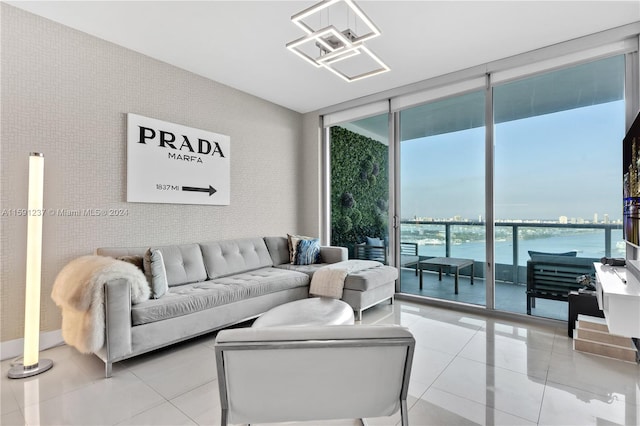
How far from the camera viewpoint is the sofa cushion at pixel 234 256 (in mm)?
3541

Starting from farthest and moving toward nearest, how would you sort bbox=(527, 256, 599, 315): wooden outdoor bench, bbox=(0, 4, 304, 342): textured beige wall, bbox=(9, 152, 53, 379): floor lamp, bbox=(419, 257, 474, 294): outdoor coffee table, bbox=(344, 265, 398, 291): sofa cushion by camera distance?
bbox=(419, 257, 474, 294): outdoor coffee table
bbox=(344, 265, 398, 291): sofa cushion
bbox=(527, 256, 599, 315): wooden outdoor bench
bbox=(0, 4, 304, 342): textured beige wall
bbox=(9, 152, 53, 379): floor lamp

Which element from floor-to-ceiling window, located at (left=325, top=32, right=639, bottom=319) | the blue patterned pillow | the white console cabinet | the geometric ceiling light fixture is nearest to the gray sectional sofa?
the blue patterned pillow

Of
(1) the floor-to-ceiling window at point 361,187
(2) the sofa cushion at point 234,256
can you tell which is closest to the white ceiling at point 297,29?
(1) the floor-to-ceiling window at point 361,187

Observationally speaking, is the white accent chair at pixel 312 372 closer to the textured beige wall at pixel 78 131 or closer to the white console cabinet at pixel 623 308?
the white console cabinet at pixel 623 308

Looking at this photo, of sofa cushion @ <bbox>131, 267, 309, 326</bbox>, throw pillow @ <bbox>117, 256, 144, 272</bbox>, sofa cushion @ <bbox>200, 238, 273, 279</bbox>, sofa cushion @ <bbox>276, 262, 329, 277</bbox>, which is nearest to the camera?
sofa cushion @ <bbox>131, 267, 309, 326</bbox>

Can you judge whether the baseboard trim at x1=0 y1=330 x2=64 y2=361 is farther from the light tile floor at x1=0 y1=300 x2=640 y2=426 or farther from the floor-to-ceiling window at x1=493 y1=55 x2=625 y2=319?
the floor-to-ceiling window at x1=493 y1=55 x2=625 y2=319

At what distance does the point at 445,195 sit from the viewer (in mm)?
4125

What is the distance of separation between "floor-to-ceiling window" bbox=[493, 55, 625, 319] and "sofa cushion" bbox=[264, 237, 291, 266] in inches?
105

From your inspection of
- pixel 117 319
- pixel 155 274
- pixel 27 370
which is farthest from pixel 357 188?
pixel 27 370

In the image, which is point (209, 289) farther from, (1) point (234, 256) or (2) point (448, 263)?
(2) point (448, 263)

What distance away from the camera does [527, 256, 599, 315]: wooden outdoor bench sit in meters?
3.24

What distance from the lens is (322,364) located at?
→ 117cm

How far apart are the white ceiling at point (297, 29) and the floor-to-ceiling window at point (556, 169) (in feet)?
1.60

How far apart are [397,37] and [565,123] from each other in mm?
1991
